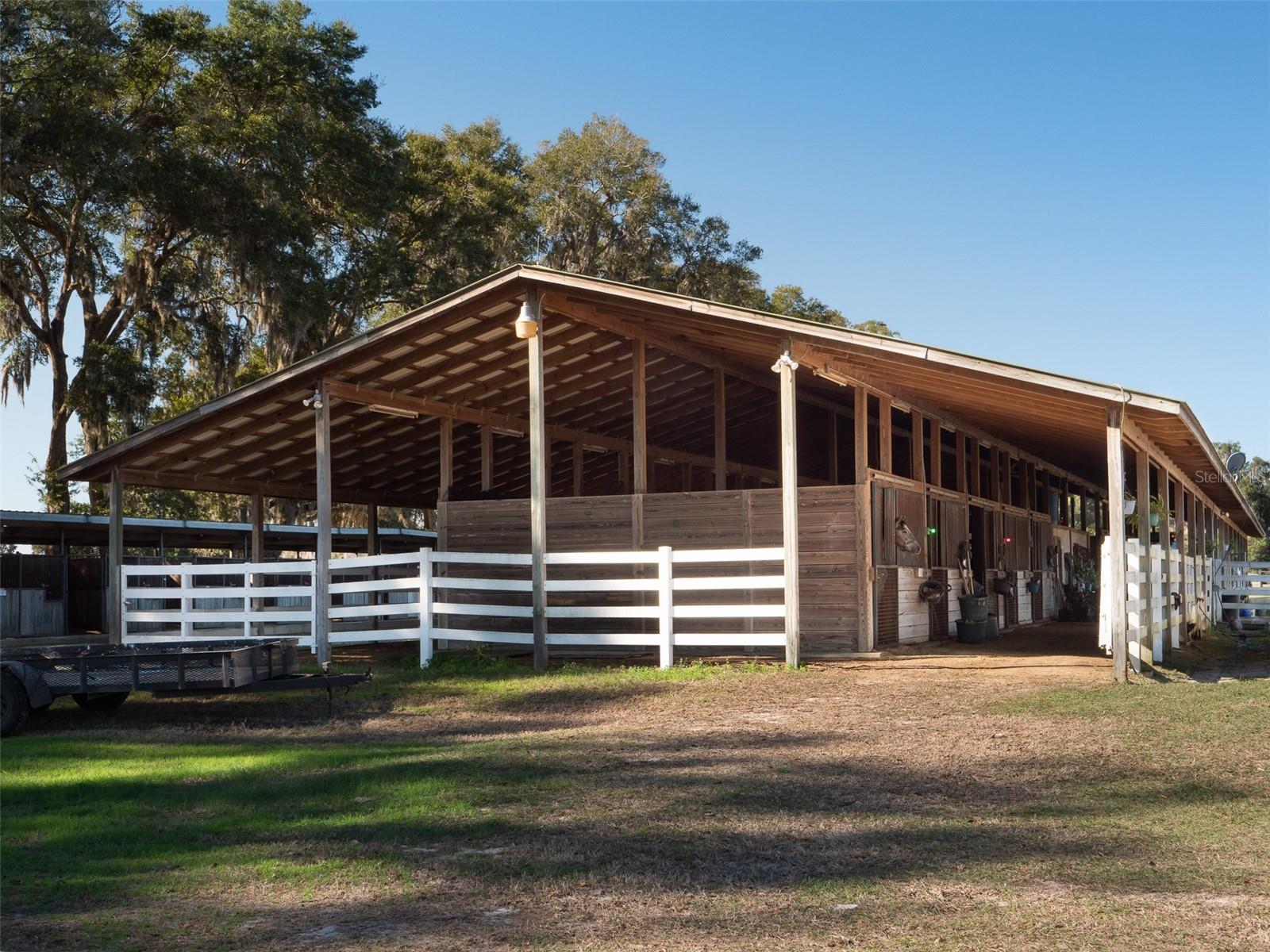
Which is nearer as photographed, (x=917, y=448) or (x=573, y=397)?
(x=917, y=448)

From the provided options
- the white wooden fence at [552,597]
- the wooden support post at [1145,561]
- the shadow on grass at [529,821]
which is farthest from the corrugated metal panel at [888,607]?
the shadow on grass at [529,821]

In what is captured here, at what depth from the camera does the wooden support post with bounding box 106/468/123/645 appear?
706 inches

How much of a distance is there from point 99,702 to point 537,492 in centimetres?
554

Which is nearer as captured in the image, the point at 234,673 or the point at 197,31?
the point at 234,673

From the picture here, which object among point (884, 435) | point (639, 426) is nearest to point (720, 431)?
point (639, 426)

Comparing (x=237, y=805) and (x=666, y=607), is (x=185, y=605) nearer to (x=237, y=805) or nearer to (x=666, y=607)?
(x=666, y=607)

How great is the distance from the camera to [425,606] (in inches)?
624

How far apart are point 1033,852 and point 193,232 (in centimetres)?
2789

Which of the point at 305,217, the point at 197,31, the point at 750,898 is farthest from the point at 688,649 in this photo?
the point at 197,31

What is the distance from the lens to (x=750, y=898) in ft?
16.9

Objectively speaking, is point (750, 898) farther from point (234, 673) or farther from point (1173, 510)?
point (1173, 510)

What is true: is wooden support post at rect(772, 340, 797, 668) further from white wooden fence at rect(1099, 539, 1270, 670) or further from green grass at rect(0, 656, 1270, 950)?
white wooden fence at rect(1099, 539, 1270, 670)

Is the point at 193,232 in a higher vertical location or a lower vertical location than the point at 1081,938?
higher

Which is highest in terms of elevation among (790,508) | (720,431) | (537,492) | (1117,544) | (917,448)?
(720,431)
